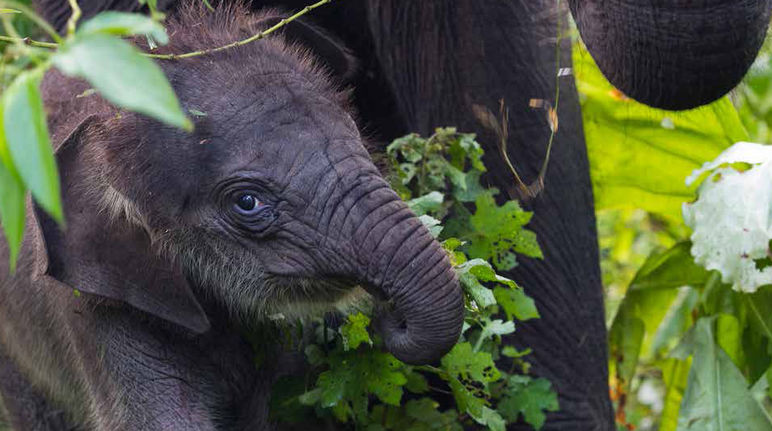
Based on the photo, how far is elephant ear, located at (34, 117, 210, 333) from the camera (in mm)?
2277

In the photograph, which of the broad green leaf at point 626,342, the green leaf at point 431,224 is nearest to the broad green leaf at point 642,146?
the broad green leaf at point 626,342

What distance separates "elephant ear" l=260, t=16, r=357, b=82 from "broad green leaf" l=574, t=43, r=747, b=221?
797 millimetres

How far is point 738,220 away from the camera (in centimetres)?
281

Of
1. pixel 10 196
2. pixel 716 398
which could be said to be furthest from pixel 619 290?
pixel 10 196

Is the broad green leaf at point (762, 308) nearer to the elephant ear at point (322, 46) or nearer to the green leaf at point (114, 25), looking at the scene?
the elephant ear at point (322, 46)

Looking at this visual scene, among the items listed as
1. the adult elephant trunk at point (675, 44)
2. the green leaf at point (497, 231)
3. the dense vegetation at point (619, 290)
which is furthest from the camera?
the green leaf at point (497, 231)

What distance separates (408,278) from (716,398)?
123 cm

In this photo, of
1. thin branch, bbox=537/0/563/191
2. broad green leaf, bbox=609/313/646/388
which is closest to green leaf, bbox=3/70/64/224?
thin branch, bbox=537/0/563/191

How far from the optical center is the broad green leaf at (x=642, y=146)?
330cm

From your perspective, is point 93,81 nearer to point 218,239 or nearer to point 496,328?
point 218,239

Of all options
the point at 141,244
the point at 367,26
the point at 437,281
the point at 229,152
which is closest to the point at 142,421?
the point at 141,244

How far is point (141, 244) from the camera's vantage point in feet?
7.56

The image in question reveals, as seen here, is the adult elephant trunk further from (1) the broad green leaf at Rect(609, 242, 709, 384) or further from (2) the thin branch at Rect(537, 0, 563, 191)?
(1) the broad green leaf at Rect(609, 242, 709, 384)

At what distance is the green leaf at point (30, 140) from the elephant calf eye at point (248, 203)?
104cm
